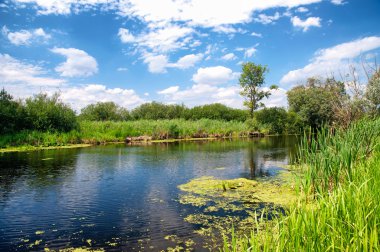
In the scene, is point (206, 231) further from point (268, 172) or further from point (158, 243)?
point (268, 172)

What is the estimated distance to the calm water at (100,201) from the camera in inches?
288

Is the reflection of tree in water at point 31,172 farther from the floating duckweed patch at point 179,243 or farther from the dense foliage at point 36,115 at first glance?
the dense foliage at point 36,115

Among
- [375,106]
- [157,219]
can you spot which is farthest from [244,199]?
[375,106]

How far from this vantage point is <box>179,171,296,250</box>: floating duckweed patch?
7.75 metres

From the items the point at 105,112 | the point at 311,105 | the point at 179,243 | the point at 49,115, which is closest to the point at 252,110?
the point at 311,105

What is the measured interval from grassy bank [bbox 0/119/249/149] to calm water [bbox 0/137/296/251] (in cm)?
1021

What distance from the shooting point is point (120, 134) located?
38156mm

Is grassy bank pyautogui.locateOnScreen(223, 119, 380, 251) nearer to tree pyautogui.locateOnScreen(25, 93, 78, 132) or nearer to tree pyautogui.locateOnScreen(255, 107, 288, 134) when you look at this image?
tree pyautogui.locateOnScreen(25, 93, 78, 132)

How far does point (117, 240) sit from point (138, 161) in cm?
1271

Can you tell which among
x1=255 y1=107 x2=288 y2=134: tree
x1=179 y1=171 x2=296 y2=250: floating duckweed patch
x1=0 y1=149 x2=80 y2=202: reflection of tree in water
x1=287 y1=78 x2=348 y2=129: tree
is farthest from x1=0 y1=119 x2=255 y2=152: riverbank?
x1=179 y1=171 x2=296 y2=250: floating duckweed patch

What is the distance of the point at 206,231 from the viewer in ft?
24.9

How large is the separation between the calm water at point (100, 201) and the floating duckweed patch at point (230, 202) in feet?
1.31

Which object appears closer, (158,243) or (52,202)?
(158,243)

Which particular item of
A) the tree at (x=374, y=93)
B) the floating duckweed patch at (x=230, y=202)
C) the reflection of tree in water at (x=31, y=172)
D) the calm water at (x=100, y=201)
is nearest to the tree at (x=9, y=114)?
the reflection of tree in water at (x=31, y=172)
